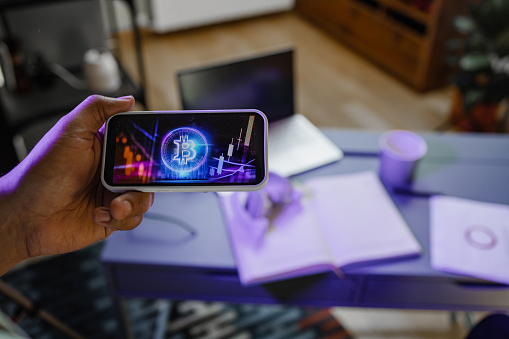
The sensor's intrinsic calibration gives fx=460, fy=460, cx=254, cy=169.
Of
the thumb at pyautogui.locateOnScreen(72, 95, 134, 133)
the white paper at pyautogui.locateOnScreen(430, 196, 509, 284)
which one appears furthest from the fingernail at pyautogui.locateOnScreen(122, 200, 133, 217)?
the white paper at pyautogui.locateOnScreen(430, 196, 509, 284)

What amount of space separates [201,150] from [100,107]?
153 millimetres

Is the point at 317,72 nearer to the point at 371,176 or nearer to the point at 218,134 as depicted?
the point at 371,176

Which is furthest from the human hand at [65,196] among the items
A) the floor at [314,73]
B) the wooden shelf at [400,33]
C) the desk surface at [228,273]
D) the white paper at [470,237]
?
the wooden shelf at [400,33]

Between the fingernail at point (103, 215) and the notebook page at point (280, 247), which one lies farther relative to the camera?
the notebook page at point (280, 247)

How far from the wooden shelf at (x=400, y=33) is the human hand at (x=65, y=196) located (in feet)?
8.42

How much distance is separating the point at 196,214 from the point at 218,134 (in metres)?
0.61

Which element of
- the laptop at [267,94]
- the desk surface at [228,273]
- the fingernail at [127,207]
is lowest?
the desk surface at [228,273]

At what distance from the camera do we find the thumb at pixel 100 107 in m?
0.59

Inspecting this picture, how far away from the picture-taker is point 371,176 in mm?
1219

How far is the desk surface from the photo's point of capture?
1013mm

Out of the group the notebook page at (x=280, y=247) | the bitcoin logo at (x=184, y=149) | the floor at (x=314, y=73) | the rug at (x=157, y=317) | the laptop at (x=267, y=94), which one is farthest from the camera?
the floor at (x=314, y=73)

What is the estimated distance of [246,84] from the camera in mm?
1186

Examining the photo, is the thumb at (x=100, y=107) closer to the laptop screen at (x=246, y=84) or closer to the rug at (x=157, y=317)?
the laptop screen at (x=246, y=84)

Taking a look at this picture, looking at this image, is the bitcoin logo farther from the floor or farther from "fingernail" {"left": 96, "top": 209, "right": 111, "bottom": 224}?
the floor
